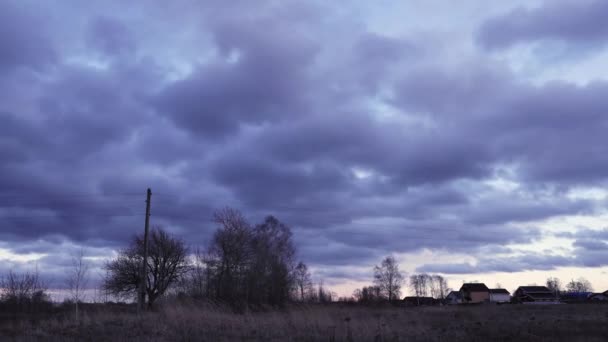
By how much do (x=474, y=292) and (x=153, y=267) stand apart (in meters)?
107

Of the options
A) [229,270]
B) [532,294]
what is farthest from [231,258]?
[532,294]

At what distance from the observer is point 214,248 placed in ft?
168

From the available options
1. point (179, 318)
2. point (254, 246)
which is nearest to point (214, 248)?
point (254, 246)

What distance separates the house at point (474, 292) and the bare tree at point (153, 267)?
9948 centimetres

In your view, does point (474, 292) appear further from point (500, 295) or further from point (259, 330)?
point (259, 330)

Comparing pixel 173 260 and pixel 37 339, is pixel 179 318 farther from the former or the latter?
pixel 173 260

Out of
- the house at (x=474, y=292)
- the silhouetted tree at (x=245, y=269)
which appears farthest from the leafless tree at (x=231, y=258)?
the house at (x=474, y=292)

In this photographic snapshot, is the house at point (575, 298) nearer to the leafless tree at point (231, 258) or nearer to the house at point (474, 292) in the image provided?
the house at point (474, 292)

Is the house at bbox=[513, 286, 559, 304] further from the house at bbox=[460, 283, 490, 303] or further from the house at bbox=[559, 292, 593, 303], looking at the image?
the house at bbox=[460, 283, 490, 303]

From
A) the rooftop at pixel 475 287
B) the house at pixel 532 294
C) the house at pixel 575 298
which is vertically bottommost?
the house at pixel 575 298

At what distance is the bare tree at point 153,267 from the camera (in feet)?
198

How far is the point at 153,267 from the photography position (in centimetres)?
6200

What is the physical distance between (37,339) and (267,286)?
21.5 m

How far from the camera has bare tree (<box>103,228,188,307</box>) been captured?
60406mm
